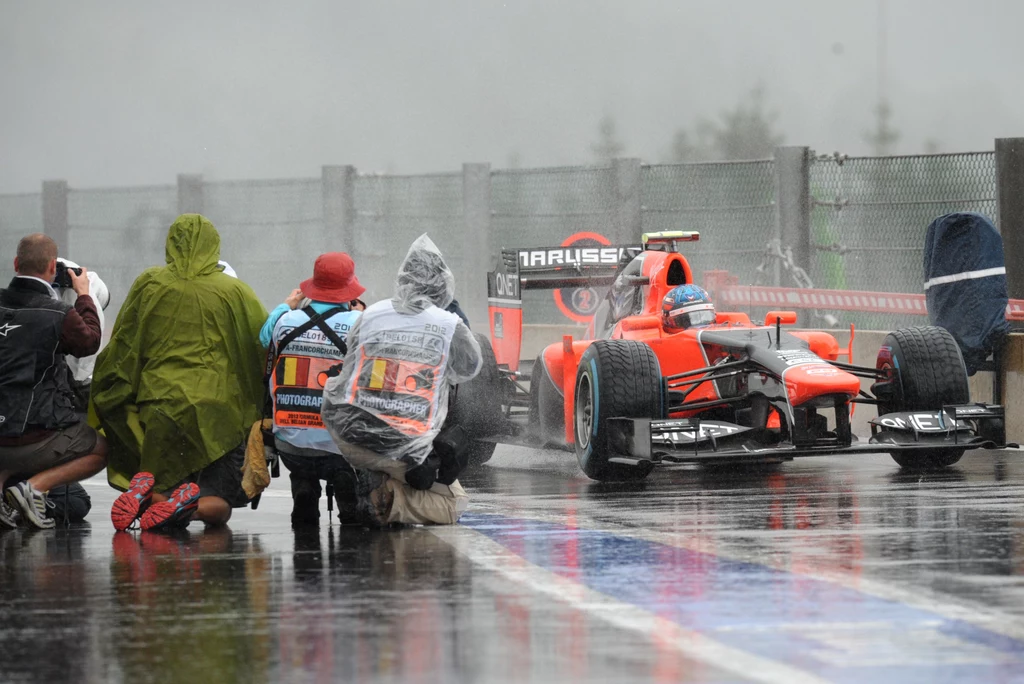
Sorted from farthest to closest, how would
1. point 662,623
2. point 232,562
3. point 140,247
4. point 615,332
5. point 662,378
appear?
point 140,247
point 615,332
point 662,378
point 232,562
point 662,623

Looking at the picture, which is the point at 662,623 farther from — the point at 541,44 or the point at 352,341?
the point at 541,44

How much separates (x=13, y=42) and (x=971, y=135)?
70.2ft

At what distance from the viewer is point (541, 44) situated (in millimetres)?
33000

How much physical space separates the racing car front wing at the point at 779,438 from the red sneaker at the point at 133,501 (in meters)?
3.05

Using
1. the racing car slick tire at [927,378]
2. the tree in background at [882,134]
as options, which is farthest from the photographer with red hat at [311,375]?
the tree in background at [882,134]

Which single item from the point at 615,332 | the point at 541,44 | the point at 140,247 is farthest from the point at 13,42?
the point at 615,332

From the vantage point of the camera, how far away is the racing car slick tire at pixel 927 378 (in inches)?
450

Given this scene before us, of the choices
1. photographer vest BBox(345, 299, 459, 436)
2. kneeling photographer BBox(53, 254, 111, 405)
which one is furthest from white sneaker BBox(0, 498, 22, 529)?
photographer vest BBox(345, 299, 459, 436)

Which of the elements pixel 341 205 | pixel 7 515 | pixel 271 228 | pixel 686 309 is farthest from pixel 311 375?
pixel 271 228

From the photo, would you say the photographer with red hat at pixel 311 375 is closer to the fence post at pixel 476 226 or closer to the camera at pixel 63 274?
the camera at pixel 63 274

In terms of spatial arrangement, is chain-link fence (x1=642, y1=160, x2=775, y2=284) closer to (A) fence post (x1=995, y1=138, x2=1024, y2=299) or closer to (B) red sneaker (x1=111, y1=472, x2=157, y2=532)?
(A) fence post (x1=995, y1=138, x2=1024, y2=299)

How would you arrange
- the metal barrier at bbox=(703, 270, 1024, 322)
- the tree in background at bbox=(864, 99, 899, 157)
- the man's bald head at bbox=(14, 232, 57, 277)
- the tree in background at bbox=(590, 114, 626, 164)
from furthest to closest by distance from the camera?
the tree in background at bbox=(864, 99, 899, 157) < the tree in background at bbox=(590, 114, 626, 164) < the metal barrier at bbox=(703, 270, 1024, 322) < the man's bald head at bbox=(14, 232, 57, 277)

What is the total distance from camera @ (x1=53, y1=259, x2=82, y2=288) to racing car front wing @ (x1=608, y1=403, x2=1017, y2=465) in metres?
3.33

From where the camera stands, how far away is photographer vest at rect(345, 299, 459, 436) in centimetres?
859
